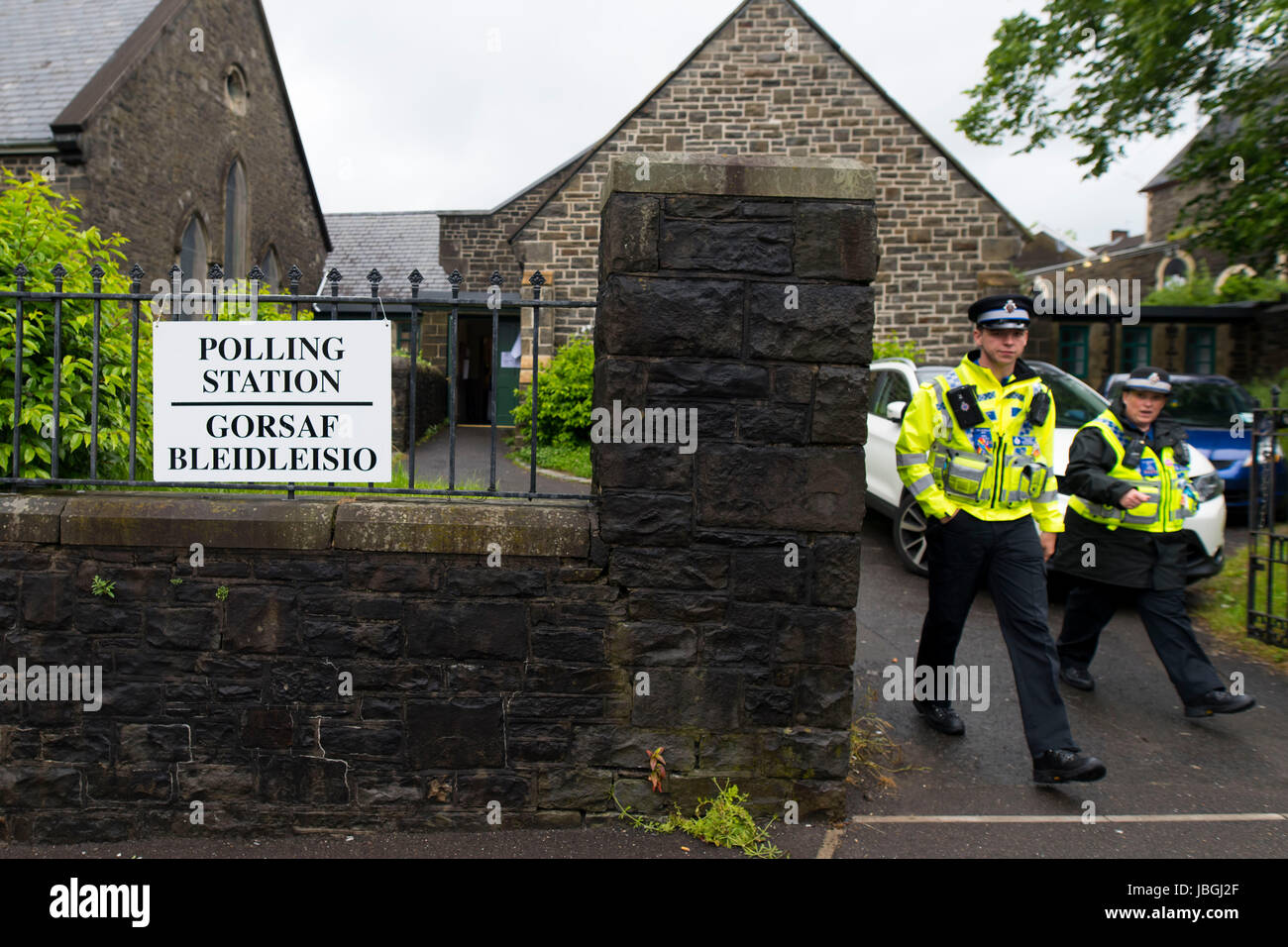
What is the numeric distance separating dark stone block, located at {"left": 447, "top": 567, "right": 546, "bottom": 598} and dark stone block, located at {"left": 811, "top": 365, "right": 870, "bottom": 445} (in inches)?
48.6

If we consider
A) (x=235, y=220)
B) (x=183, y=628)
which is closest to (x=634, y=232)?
(x=183, y=628)

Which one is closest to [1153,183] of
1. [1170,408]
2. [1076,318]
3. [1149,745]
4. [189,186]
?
[1076,318]

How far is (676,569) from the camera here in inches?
141

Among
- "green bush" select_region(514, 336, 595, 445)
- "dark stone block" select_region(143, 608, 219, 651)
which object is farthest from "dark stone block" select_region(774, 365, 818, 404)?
"green bush" select_region(514, 336, 595, 445)

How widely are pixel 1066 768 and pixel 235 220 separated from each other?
20900 millimetres

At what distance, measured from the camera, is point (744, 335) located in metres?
3.54

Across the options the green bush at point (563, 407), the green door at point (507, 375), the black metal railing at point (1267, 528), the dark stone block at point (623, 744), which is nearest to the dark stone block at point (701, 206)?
the dark stone block at point (623, 744)

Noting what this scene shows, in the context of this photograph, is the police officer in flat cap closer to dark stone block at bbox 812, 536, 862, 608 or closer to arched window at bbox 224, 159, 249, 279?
dark stone block at bbox 812, 536, 862, 608

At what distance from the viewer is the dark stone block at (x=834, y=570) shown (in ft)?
11.7

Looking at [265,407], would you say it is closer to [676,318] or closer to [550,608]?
[550,608]

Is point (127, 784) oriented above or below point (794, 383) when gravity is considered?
below

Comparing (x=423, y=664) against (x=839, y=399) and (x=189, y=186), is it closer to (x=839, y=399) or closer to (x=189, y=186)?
(x=839, y=399)

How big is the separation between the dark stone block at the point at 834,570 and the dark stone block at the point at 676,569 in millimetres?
364

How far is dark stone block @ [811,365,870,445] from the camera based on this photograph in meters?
3.54
